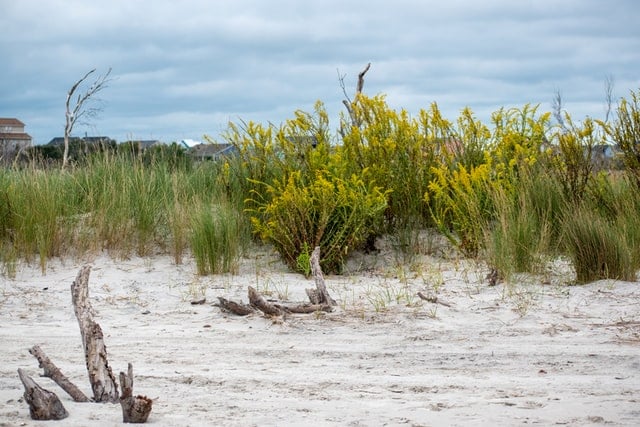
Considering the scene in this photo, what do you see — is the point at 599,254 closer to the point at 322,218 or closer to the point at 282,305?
the point at 322,218

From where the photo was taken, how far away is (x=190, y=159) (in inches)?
524

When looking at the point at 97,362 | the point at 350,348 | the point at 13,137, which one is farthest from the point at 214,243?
the point at 13,137

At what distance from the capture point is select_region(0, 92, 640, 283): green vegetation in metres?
9.12

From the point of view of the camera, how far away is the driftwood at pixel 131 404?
4102 millimetres

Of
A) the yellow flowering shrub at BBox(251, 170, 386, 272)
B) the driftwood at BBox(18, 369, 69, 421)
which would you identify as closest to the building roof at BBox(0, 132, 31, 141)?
the yellow flowering shrub at BBox(251, 170, 386, 272)

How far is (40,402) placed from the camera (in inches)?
165

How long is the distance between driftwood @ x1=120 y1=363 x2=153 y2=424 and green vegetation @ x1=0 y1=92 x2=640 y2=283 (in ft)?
15.8

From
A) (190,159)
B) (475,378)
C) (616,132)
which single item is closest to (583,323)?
(475,378)

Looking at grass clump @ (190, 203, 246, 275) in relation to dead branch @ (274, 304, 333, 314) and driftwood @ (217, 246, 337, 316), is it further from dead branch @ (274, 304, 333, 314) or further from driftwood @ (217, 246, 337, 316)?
dead branch @ (274, 304, 333, 314)

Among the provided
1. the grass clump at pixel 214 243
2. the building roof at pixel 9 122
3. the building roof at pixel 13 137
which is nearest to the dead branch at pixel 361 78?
the grass clump at pixel 214 243

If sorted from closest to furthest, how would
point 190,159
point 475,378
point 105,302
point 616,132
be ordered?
point 475,378 < point 105,302 < point 616,132 < point 190,159

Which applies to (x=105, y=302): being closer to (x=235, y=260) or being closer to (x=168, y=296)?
(x=168, y=296)

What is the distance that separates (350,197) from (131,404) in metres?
5.45

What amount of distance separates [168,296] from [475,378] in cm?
381
